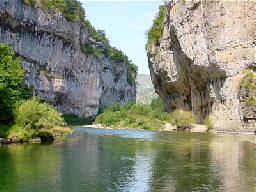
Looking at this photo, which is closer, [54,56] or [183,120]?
[183,120]

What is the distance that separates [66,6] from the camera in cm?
9738

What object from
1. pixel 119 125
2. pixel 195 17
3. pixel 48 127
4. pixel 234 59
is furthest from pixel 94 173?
pixel 119 125

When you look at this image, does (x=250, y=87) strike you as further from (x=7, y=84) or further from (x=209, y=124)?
(x=7, y=84)

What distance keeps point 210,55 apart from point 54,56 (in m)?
46.2

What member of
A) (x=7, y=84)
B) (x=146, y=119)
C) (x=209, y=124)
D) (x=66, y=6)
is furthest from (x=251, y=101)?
(x=66, y=6)

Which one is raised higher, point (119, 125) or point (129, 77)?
point (129, 77)

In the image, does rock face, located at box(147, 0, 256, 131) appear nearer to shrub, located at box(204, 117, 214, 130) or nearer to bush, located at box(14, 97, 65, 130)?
shrub, located at box(204, 117, 214, 130)

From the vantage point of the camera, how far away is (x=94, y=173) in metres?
18.0

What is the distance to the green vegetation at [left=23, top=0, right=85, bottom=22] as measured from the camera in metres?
86.7

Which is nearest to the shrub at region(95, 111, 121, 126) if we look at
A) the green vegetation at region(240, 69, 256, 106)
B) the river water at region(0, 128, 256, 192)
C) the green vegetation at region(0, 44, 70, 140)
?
the green vegetation at region(240, 69, 256, 106)

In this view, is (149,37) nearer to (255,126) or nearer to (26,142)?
(255,126)

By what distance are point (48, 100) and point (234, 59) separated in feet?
170

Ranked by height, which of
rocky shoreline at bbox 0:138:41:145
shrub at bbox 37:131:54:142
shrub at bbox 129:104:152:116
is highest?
shrub at bbox 129:104:152:116

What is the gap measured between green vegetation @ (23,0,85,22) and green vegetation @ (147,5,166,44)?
72.9 ft
